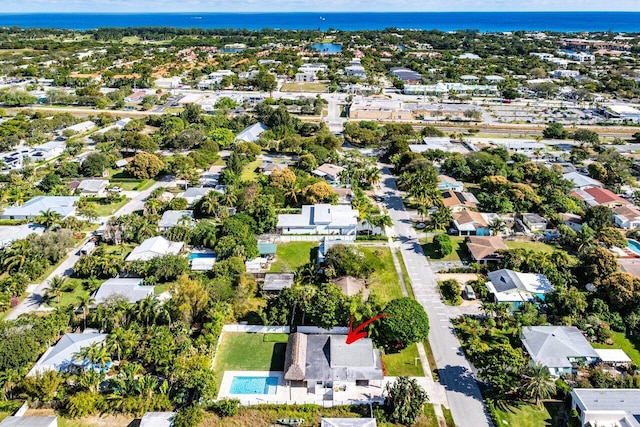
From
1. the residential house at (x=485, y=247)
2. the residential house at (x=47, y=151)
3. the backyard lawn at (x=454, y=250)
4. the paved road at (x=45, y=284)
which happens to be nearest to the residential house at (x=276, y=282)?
the backyard lawn at (x=454, y=250)

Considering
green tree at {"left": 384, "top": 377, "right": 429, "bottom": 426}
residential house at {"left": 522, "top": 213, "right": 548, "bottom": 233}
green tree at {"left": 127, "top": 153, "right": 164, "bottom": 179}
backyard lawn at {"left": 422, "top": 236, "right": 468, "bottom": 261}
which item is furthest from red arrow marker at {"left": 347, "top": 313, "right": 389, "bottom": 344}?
green tree at {"left": 127, "top": 153, "right": 164, "bottom": 179}

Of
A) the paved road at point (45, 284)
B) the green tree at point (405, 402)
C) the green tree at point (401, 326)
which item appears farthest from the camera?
the paved road at point (45, 284)

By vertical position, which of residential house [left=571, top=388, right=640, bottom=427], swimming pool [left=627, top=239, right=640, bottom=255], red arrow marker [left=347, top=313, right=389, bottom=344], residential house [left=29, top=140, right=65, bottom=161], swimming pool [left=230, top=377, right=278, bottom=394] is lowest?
residential house [left=29, top=140, right=65, bottom=161]

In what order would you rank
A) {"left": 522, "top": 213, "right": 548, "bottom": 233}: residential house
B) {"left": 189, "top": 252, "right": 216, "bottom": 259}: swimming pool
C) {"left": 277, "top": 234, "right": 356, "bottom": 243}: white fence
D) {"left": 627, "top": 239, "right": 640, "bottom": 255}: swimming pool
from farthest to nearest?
{"left": 522, "top": 213, "right": 548, "bottom": 233}: residential house → {"left": 277, "top": 234, "right": 356, "bottom": 243}: white fence → {"left": 627, "top": 239, "right": 640, "bottom": 255}: swimming pool → {"left": 189, "top": 252, "right": 216, "bottom": 259}: swimming pool

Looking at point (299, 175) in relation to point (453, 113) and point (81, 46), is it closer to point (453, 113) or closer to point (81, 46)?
point (453, 113)

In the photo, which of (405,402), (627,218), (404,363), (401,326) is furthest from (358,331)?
(627,218)

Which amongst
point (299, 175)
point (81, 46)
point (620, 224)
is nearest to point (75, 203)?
point (299, 175)

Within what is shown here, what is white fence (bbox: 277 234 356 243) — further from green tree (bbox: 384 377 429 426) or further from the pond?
the pond

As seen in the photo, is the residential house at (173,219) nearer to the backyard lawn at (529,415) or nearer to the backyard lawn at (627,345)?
the backyard lawn at (529,415)
